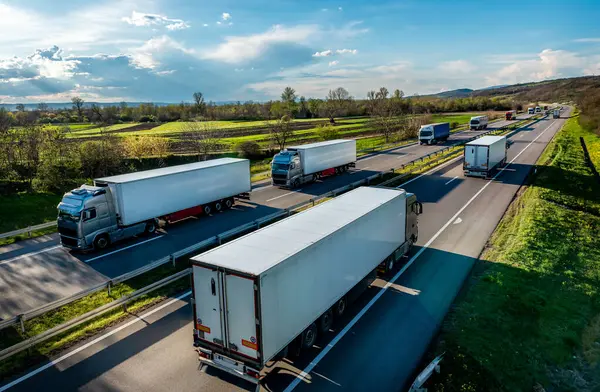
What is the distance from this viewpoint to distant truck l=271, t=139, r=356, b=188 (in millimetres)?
32656

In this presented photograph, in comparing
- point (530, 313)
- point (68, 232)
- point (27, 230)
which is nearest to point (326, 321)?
point (530, 313)

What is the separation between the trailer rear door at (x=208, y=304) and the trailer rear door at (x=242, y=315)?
27 centimetres

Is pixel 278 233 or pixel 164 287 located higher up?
pixel 278 233

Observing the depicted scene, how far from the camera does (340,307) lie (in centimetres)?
1245

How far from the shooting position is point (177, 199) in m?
23.3

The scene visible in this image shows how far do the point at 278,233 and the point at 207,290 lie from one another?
9.27 ft

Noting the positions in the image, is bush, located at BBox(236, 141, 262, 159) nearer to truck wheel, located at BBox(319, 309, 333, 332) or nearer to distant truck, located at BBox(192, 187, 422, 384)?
distant truck, located at BBox(192, 187, 422, 384)

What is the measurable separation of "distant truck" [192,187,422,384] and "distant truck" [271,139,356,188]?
19445 millimetres

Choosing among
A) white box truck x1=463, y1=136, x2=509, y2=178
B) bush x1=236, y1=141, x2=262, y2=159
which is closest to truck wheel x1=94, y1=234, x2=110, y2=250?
white box truck x1=463, y1=136, x2=509, y2=178

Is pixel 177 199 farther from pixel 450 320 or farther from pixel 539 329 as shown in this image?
pixel 539 329

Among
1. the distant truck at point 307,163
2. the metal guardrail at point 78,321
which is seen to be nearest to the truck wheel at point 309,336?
the metal guardrail at point 78,321

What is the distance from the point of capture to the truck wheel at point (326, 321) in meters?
11.4

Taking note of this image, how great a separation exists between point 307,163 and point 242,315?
25590 mm

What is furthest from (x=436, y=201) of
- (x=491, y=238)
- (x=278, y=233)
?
(x=278, y=233)
